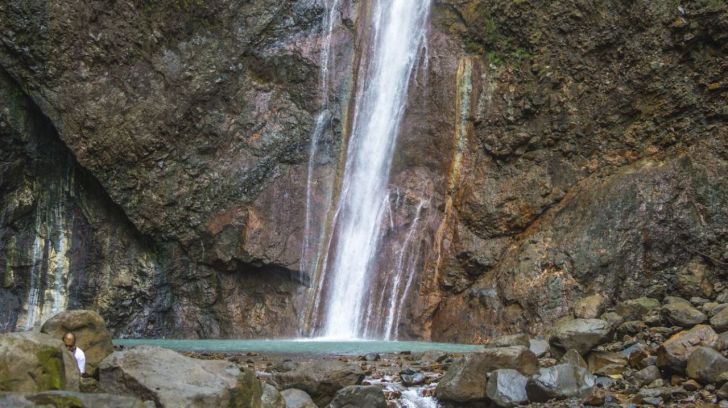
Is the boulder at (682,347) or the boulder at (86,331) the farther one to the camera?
the boulder at (682,347)

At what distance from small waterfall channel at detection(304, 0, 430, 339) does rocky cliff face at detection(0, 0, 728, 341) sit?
467 mm

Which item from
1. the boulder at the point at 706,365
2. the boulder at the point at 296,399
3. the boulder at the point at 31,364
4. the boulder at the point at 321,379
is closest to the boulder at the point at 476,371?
the boulder at the point at 321,379

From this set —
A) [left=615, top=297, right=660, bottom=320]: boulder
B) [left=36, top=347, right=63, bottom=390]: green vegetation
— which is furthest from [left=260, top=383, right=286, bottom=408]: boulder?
[left=615, top=297, right=660, bottom=320]: boulder

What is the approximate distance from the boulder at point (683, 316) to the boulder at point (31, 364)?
11112 mm

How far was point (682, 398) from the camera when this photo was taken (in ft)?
32.9

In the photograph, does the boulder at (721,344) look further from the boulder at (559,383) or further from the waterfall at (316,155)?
the waterfall at (316,155)

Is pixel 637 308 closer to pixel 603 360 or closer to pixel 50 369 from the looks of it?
pixel 603 360

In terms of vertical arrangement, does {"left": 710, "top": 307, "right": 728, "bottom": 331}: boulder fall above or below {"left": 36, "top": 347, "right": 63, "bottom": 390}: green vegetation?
above

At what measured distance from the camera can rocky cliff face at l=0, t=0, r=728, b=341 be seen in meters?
20.6

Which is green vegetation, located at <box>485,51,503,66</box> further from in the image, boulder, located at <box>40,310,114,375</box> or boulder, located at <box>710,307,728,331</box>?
boulder, located at <box>40,310,114,375</box>

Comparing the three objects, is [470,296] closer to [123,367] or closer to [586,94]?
[586,94]

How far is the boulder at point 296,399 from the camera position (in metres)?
9.94

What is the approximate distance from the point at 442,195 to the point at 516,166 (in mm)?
2332

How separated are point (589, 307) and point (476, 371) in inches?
333
